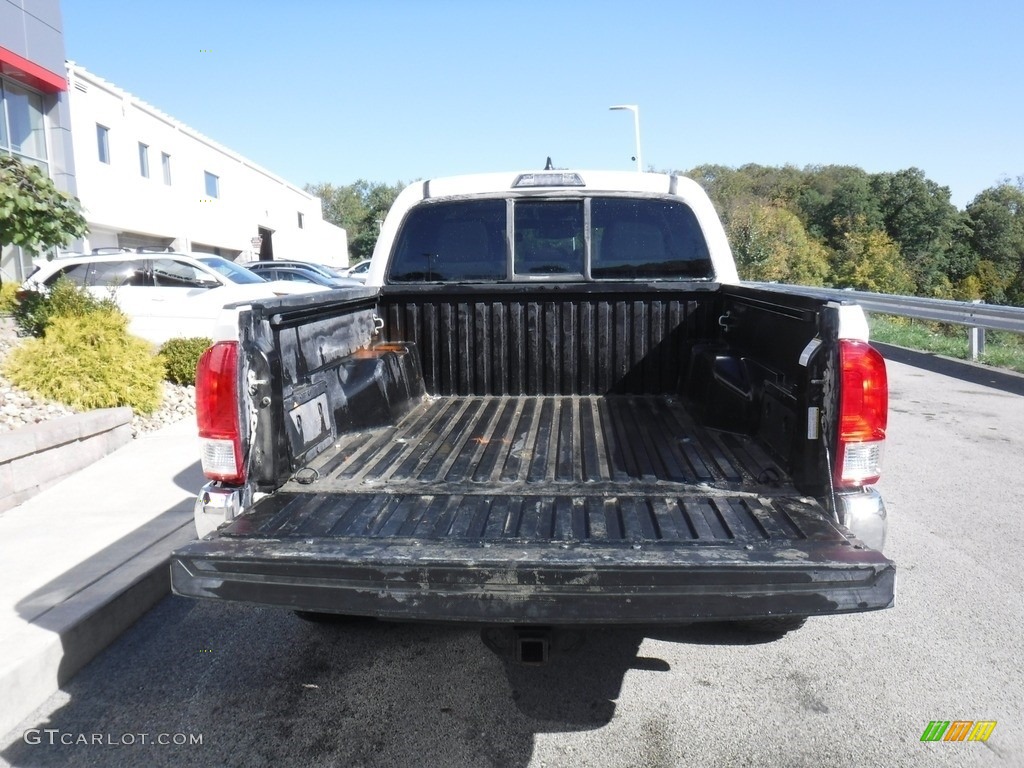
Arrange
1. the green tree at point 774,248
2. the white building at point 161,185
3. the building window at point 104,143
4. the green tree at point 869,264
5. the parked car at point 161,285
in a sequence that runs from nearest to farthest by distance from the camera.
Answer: the parked car at point 161,285 → the white building at point 161,185 → the building window at point 104,143 → the green tree at point 774,248 → the green tree at point 869,264

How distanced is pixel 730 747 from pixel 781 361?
1.52 metres

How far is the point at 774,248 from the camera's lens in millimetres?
51844

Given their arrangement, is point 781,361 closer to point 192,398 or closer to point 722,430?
point 722,430

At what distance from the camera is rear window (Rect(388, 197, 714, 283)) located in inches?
179

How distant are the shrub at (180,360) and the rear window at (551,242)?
518 centimetres

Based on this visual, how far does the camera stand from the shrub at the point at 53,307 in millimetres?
8438

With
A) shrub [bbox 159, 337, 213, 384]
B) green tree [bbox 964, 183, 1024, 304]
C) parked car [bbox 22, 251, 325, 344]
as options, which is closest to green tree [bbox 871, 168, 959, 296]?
green tree [bbox 964, 183, 1024, 304]

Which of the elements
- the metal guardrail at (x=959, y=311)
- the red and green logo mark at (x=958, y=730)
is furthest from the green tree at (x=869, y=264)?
the red and green logo mark at (x=958, y=730)

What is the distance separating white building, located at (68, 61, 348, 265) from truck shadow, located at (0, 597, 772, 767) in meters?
15.4

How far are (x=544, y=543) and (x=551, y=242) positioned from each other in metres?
2.72

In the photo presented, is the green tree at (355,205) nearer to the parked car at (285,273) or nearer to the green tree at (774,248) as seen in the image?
the green tree at (774,248)

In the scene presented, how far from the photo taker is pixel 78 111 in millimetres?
21844

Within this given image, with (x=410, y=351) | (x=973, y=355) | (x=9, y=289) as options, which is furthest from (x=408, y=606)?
(x=973, y=355)

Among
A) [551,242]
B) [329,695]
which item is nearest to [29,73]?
[551,242]
